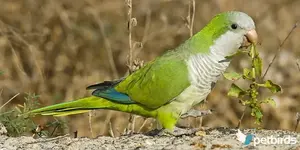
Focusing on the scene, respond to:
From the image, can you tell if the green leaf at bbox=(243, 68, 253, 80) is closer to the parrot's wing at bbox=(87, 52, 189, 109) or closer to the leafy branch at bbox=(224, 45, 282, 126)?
the leafy branch at bbox=(224, 45, 282, 126)

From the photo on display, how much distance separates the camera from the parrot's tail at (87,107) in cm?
453

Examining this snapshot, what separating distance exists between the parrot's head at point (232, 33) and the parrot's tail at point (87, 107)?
1.75 ft

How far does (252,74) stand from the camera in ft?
14.3

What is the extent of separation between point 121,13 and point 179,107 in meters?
3.97

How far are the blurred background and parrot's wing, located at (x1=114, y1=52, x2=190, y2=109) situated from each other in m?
2.40

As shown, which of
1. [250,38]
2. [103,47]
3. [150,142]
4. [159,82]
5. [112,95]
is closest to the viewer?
[150,142]

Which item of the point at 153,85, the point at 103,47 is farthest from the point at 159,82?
the point at 103,47

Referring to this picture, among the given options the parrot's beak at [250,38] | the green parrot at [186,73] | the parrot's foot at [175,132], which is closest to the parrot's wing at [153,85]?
the green parrot at [186,73]

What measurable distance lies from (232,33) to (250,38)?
111mm

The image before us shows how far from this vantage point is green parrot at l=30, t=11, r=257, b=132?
4.37 meters

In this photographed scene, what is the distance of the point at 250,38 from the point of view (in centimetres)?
435

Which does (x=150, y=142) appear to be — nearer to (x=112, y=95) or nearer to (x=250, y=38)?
(x=112, y=95)

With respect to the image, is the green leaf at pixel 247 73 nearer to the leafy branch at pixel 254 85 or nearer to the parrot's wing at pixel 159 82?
the leafy branch at pixel 254 85

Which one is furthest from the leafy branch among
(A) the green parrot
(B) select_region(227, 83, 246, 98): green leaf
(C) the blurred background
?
(C) the blurred background
